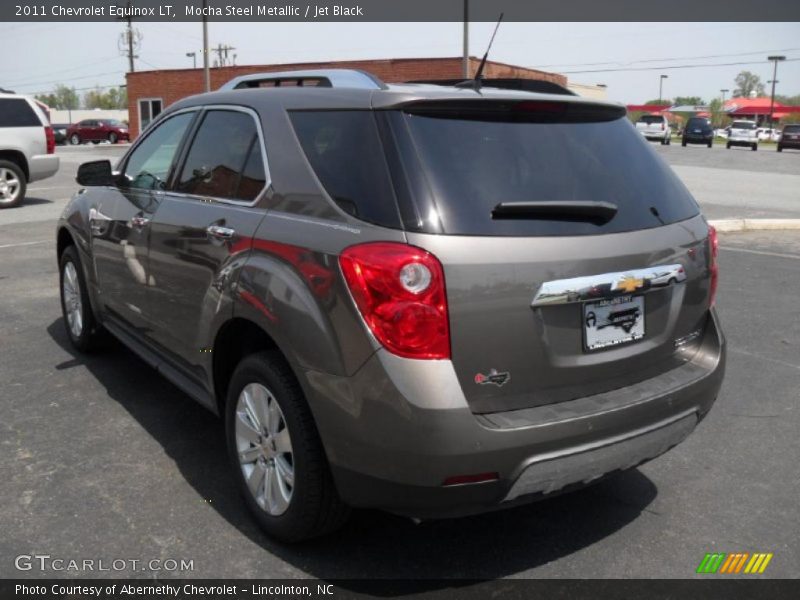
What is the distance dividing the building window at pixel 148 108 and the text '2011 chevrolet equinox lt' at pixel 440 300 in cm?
4178

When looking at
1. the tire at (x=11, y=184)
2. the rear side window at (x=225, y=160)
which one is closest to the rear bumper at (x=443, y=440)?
the rear side window at (x=225, y=160)

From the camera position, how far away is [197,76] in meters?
40.7

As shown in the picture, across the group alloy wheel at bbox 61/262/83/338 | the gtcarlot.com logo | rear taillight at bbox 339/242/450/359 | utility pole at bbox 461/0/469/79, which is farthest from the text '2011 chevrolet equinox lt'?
utility pole at bbox 461/0/469/79

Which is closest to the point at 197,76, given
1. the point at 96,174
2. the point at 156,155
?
the point at 96,174

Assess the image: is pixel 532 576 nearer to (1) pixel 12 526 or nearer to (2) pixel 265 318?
(2) pixel 265 318

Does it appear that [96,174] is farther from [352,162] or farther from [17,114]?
[17,114]

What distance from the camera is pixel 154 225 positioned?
3.92m

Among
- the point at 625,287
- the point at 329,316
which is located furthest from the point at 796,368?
the point at 329,316

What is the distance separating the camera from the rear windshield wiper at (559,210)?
2631 millimetres

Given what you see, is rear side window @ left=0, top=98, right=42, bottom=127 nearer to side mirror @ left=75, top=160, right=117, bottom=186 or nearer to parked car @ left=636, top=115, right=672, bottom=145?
side mirror @ left=75, top=160, right=117, bottom=186

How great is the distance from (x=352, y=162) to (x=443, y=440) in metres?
1.03

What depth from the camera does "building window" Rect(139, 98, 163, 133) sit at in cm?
4219

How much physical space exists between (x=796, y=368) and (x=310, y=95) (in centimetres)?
393

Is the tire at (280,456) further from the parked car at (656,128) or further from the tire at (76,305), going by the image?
the parked car at (656,128)
